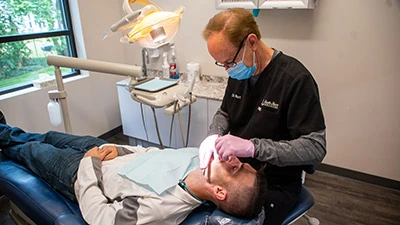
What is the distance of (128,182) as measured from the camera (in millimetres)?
1327

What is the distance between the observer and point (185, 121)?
246 centimetres

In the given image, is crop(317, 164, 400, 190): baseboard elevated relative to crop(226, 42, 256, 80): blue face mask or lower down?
lower down

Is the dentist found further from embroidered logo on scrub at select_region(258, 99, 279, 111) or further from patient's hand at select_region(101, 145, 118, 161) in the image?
patient's hand at select_region(101, 145, 118, 161)

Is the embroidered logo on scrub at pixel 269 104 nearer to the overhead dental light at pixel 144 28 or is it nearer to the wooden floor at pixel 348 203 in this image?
the overhead dental light at pixel 144 28

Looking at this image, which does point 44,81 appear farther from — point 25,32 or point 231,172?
point 231,172

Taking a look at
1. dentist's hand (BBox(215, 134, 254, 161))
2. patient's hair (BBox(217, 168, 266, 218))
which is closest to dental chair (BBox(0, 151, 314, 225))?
patient's hair (BBox(217, 168, 266, 218))

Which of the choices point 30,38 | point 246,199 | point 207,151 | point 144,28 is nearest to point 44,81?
point 30,38

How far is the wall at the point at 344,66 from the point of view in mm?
1874

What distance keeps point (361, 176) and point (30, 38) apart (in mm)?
2906

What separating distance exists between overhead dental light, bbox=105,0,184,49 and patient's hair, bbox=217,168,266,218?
75cm

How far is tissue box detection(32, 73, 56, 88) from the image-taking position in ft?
7.64

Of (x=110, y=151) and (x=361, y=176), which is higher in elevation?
(x=110, y=151)

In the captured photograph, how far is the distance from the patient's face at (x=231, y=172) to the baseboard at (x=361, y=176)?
4.97ft

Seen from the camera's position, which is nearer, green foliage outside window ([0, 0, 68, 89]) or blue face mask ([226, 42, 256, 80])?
blue face mask ([226, 42, 256, 80])
